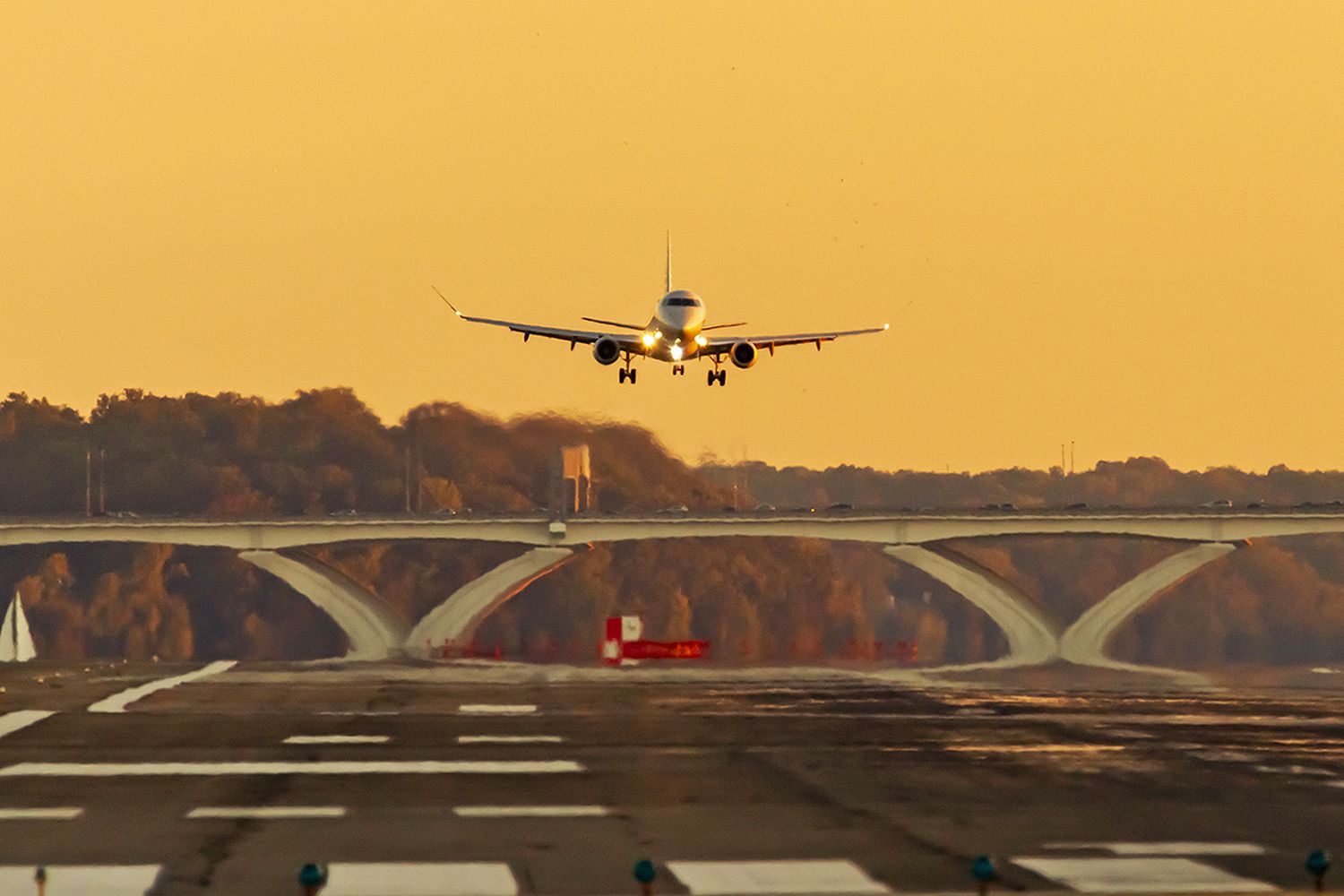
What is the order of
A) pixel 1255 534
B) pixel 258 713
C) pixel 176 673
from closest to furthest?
pixel 258 713, pixel 176 673, pixel 1255 534

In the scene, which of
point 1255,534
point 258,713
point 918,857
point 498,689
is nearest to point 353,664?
point 498,689

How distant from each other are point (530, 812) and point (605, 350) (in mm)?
34260

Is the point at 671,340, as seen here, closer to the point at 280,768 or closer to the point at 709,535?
the point at 280,768

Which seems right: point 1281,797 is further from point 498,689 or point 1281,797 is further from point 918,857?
point 498,689

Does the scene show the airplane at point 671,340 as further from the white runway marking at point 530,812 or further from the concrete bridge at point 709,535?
the concrete bridge at point 709,535

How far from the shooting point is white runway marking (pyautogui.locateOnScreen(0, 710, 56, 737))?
Result: 71938 millimetres

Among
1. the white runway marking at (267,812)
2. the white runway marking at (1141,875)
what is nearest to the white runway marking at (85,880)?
the white runway marking at (267,812)

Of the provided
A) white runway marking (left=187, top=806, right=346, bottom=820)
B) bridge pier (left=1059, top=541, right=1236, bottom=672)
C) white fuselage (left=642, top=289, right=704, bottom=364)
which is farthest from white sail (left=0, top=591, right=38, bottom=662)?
white runway marking (left=187, top=806, right=346, bottom=820)

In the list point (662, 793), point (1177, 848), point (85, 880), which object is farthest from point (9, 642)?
point (1177, 848)

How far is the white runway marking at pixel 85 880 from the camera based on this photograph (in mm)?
38250

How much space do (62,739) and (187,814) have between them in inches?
822

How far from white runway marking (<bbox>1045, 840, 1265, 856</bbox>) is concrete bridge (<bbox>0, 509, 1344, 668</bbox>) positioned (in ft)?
430

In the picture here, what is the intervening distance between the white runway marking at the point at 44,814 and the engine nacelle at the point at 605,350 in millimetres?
35601

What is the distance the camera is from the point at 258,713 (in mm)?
81062
